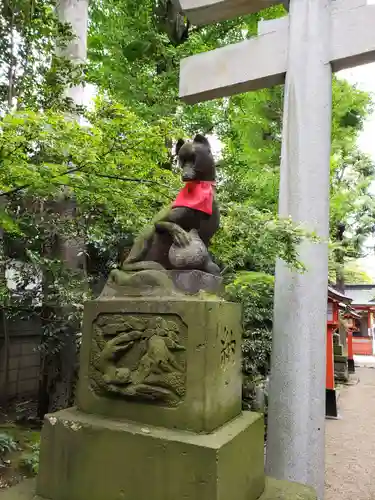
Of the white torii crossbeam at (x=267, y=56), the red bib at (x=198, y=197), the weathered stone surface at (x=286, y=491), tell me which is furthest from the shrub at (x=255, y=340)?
the red bib at (x=198, y=197)

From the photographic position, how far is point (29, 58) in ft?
15.4

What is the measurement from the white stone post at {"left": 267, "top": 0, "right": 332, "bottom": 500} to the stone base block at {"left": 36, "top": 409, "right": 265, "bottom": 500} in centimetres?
78

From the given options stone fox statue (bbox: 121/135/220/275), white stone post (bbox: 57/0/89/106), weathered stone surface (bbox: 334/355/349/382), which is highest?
white stone post (bbox: 57/0/89/106)

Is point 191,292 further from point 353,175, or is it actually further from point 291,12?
point 353,175

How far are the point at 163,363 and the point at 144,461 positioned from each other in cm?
53

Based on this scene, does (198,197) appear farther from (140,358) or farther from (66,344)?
(66,344)

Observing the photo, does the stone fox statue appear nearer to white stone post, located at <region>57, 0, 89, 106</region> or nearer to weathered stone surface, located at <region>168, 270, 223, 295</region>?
weathered stone surface, located at <region>168, 270, 223, 295</region>

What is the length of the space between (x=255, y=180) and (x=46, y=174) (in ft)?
16.0

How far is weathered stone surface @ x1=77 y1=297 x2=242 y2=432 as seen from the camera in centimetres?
217

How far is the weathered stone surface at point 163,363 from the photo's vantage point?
7.11 feet

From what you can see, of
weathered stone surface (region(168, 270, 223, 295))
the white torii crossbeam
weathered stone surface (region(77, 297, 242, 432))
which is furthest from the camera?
the white torii crossbeam

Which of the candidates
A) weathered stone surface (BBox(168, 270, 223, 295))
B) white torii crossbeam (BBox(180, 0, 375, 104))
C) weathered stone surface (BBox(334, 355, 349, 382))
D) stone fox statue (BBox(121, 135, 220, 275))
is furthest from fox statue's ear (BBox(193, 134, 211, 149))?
weathered stone surface (BBox(334, 355, 349, 382))

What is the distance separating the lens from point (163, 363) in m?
2.20

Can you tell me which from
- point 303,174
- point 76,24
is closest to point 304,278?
point 303,174
